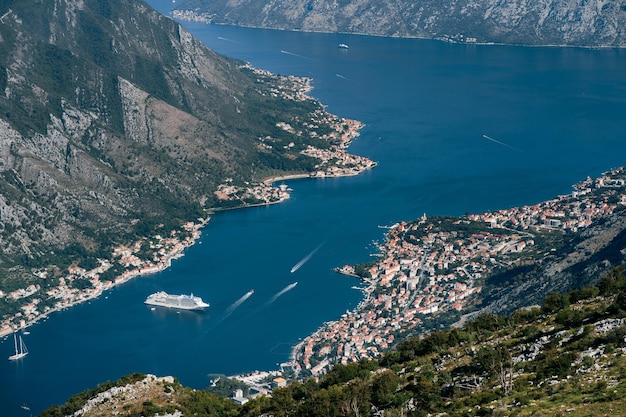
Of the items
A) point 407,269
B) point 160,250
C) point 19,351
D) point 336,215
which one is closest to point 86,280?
point 160,250

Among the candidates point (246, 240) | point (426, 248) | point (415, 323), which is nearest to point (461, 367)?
point (415, 323)

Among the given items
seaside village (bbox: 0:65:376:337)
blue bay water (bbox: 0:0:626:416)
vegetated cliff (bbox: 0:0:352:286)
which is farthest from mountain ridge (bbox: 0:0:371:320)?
blue bay water (bbox: 0:0:626:416)

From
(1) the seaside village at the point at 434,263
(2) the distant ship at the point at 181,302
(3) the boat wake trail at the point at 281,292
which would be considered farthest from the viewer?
(3) the boat wake trail at the point at 281,292

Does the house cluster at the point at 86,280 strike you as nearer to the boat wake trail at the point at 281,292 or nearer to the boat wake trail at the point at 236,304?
the boat wake trail at the point at 236,304

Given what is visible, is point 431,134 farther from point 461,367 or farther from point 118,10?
point 461,367

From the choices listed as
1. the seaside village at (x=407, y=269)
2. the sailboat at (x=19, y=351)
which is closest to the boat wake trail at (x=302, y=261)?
the seaside village at (x=407, y=269)

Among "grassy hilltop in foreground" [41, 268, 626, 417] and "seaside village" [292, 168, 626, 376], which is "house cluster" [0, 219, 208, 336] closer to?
"seaside village" [292, 168, 626, 376]

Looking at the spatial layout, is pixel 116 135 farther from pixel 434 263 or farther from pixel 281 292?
pixel 434 263
